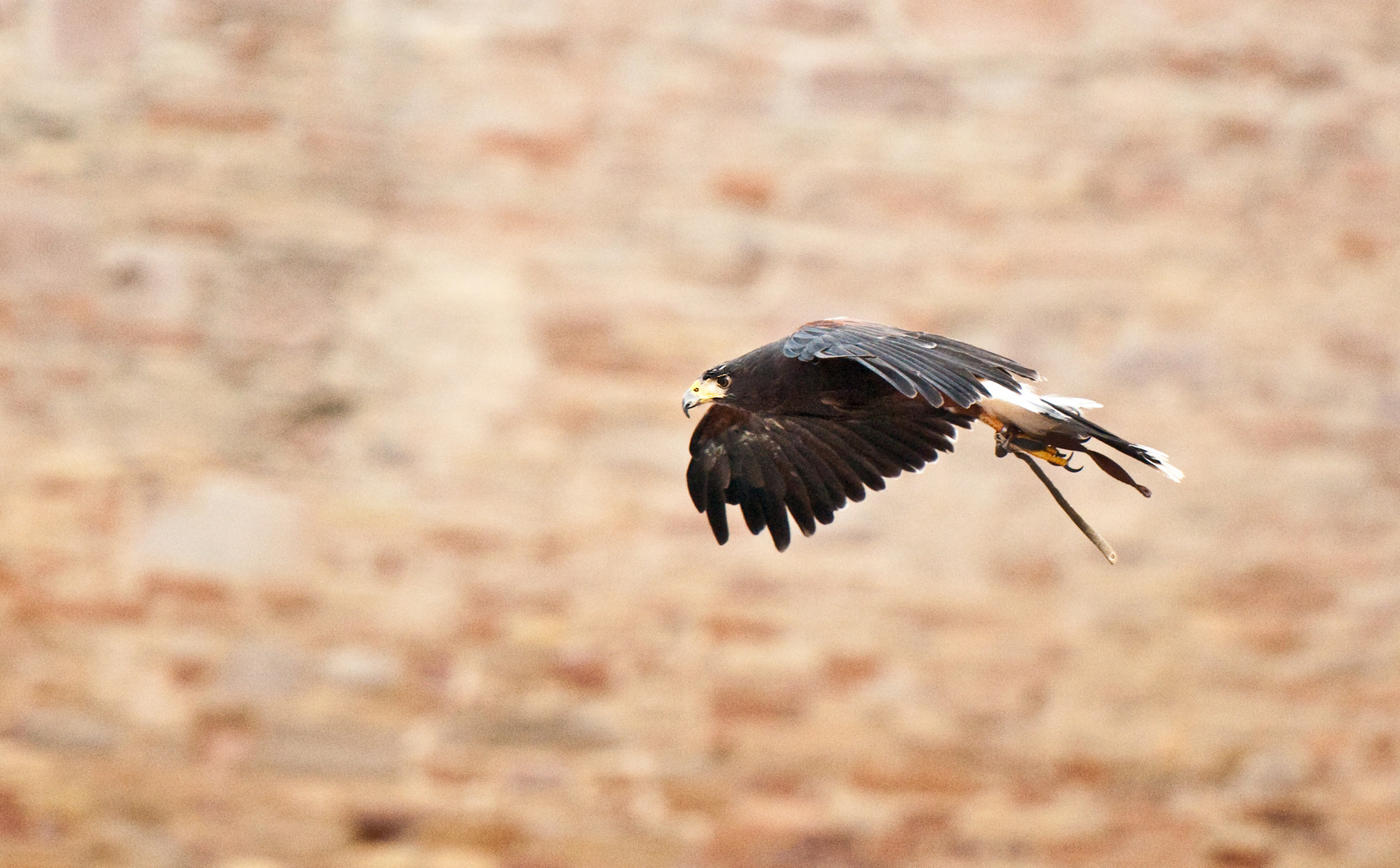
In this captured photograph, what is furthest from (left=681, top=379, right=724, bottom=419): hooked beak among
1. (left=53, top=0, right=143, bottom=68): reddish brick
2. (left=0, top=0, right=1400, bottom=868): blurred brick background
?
(left=53, top=0, right=143, bottom=68): reddish brick

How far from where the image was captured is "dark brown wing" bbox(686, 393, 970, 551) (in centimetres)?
306

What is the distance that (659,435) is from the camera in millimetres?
4719

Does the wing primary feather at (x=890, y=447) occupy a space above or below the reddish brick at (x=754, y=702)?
below

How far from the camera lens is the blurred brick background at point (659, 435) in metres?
4.53

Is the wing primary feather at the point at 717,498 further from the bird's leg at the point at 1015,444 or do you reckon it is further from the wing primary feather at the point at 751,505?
the bird's leg at the point at 1015,444

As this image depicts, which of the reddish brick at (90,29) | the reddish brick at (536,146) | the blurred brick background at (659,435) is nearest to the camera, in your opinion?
the blurred brick background at (659,435)

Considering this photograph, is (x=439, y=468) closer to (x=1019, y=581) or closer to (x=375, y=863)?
(x=375, y=863)

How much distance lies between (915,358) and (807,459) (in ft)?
2.28

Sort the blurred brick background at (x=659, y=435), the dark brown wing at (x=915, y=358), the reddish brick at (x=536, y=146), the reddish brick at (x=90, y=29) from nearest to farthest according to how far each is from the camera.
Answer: the dark brown wing at (x=915, y=358)
the blurred brick background at (x=659, y=435)
the reddish brick at (x=90, y=29)
the reddish brick at (x=536, y=146)

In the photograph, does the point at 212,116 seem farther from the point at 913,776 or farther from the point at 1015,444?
the point at 1015,444

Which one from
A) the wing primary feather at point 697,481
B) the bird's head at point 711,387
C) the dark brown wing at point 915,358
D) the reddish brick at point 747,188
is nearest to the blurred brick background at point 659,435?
the reddish brick at point 747,188

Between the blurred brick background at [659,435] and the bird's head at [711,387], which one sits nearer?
the bird's head at [711,387]

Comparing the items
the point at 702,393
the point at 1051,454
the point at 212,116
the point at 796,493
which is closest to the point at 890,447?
the point at 796,493

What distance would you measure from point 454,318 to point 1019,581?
1.75 metres
